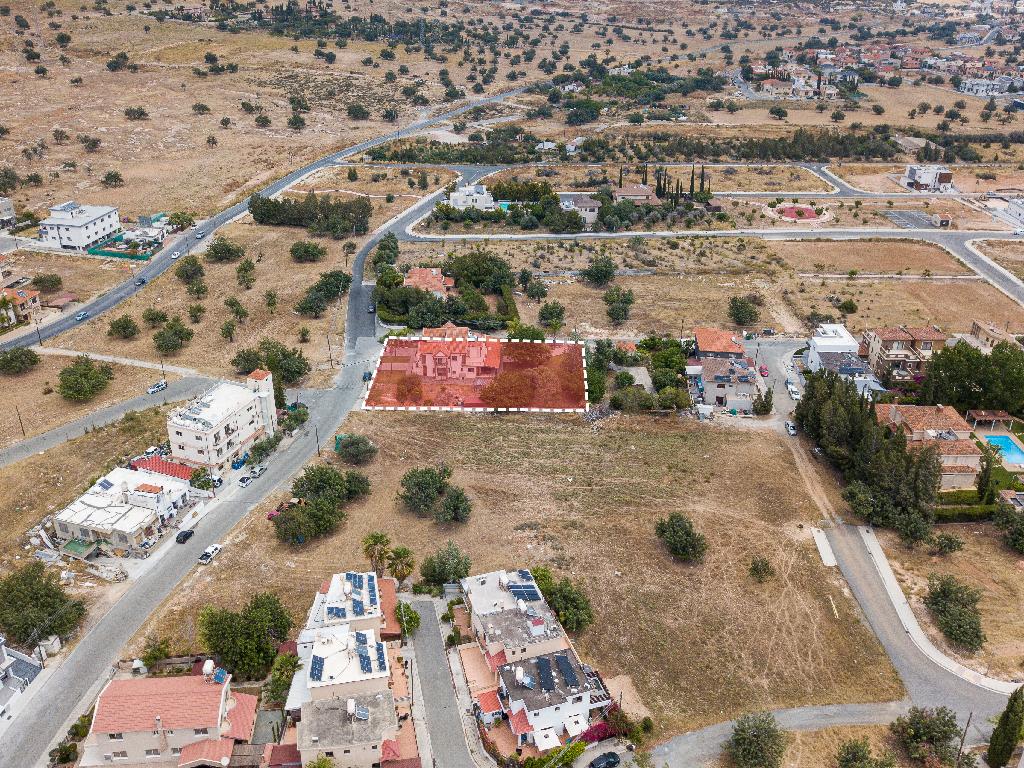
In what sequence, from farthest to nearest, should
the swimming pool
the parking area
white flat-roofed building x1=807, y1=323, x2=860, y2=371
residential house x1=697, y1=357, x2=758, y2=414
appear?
1. the parking area
2. white flat-roofed building x1=807, y1=323, x2=860, y2=371
3. residential house x1=697, y1=357, x2=758, y2=414
4. the swimming pool

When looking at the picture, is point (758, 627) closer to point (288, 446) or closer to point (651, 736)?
point (651, 736)

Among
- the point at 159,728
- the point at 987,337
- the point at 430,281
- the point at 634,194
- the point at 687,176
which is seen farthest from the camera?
the point at 687,176

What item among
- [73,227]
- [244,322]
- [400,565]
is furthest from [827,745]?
[73,227]

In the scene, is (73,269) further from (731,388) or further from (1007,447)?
(1007,447)

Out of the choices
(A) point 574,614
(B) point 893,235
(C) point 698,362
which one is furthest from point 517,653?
(B) point 893,235

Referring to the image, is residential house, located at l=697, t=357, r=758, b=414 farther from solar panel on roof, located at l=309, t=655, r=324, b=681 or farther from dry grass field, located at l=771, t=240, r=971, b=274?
solar panel on roof, located at l=309, t=655, r=324, b=681

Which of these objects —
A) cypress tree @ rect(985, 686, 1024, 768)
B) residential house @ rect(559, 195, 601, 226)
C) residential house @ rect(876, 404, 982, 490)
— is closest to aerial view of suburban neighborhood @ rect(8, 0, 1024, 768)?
residential house @ rect(876, 404, 982, 490)

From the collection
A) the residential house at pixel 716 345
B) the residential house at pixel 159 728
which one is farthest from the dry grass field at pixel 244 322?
the residential house at pixel 159 728
